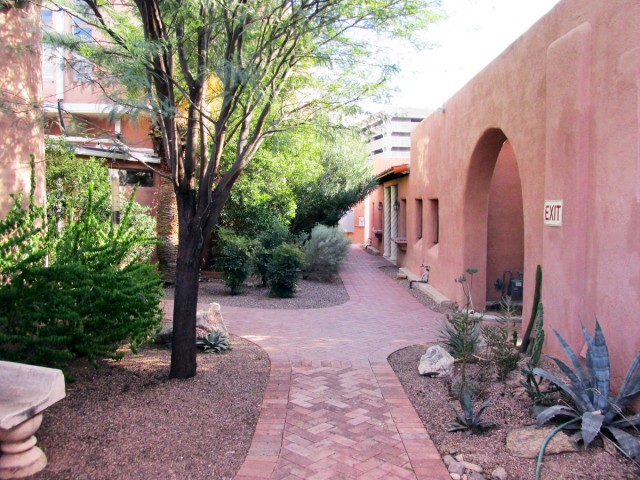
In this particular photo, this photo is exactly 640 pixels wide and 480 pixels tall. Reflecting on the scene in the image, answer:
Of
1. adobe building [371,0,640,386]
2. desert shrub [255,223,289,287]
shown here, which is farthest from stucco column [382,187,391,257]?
adobe building [371,0,640,386]

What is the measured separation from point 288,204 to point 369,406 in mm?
9888

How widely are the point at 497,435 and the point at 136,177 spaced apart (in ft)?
40.3

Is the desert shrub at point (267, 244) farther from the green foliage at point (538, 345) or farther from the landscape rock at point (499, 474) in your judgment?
the landscape rock at point (499, 474)

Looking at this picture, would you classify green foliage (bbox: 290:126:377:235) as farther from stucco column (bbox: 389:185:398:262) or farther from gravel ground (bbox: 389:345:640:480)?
gravel ground (bbox: 389:345:640:480)

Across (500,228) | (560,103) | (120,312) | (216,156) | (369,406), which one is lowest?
(369,406)

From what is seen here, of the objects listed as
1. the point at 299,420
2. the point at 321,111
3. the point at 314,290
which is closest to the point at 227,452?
the point at 299,420

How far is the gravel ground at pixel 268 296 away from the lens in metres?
11.3

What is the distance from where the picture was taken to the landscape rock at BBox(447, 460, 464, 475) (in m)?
3.85

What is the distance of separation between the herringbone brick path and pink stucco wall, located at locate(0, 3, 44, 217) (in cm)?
369

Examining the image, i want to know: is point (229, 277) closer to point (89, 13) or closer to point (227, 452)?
point (89, 13)

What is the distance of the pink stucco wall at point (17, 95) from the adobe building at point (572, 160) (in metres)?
5.81

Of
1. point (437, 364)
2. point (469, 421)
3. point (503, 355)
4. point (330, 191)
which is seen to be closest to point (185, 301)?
point (437, 364)

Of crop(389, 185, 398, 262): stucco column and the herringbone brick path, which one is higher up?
crop(389, 185, 398, 262): stucco column

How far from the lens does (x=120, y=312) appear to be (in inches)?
225
